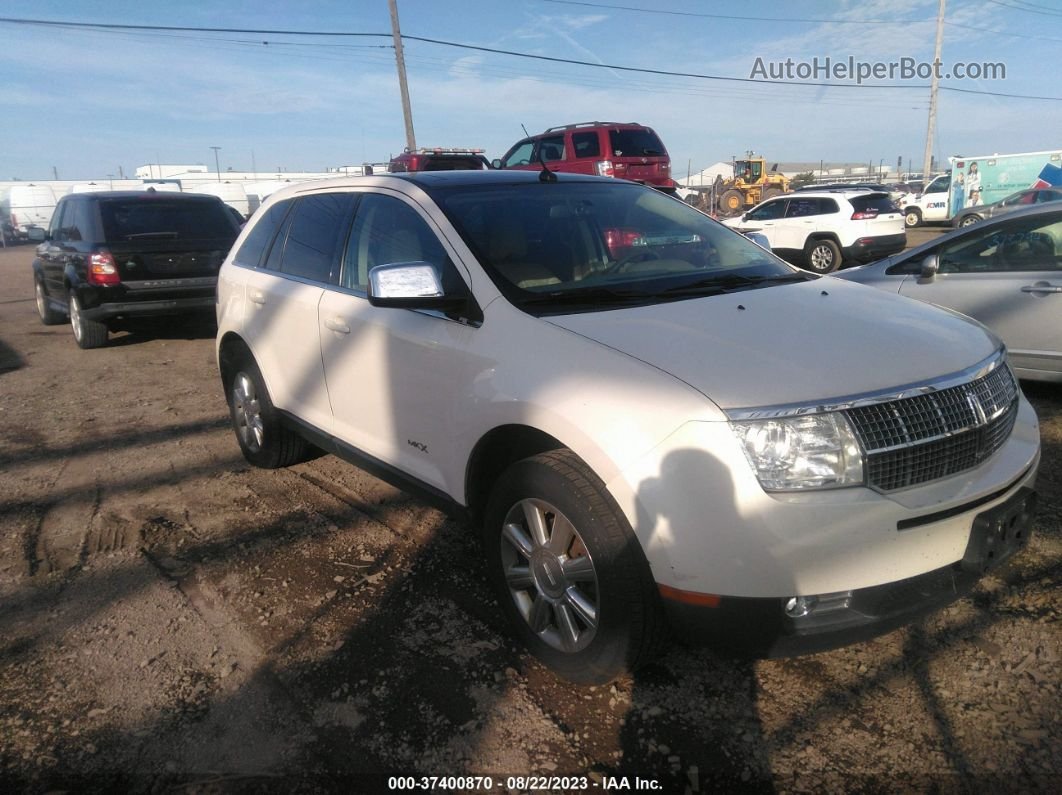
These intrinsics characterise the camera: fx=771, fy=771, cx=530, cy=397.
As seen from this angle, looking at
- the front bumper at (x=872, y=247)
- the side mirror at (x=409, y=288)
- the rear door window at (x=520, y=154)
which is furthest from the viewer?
the rear door window at (x=520, y=154)

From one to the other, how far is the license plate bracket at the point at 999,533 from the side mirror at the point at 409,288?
6.18 feet

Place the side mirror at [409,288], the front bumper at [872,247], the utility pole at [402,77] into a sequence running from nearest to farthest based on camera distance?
the side mirror at [409,288] → the front bumper at [872,247] → the utility pole at [402,77]

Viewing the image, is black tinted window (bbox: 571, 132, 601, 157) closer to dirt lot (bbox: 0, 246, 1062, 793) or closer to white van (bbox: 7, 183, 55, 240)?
dirt lot (bbox: 0, 246, 1062, 793)

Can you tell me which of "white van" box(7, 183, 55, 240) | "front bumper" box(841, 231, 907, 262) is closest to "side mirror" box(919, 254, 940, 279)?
"front bumper" box(841, 231, 907, 262)

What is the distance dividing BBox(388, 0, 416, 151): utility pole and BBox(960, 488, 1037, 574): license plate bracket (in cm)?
2336

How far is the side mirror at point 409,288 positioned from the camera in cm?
285

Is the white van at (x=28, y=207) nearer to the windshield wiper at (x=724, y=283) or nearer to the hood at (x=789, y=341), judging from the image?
the windshield wiper at (x=724, y=283)

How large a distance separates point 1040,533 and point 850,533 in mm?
2049

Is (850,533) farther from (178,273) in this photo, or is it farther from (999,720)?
(178,273)

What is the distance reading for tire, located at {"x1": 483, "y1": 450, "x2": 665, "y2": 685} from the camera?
7.62ft

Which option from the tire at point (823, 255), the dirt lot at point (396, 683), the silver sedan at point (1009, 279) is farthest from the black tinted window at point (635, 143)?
the dirt lot at point (396, 683)

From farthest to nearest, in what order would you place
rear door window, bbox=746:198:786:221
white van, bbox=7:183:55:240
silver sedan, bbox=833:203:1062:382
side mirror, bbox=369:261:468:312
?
1. white van, bbox=7:183:55:240
2. rear door window, bbox=746:198:786:221
3. silver sedan, bbox=833:203:1062:382
4. side mirror, bbox=369:261:468:312

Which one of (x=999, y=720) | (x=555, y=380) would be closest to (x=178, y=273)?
(x=555, y=380)

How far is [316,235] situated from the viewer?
4.11 metres
